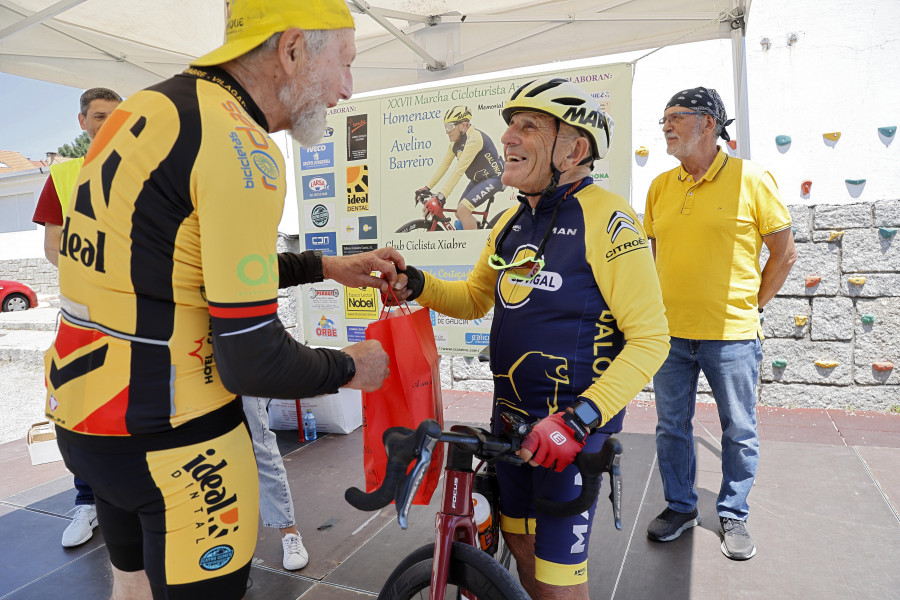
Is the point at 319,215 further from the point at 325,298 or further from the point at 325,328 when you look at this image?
the point at 325,328

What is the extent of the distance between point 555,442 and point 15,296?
694 inches

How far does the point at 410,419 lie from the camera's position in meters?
1.68

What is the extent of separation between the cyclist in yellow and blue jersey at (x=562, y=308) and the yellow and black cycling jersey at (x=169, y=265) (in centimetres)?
76

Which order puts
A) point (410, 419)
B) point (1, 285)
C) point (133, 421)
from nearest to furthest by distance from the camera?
point (133, 421), point (410, 419), point (1, 285)

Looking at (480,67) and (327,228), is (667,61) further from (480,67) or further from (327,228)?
(327,228)

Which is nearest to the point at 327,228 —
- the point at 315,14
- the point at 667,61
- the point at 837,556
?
the point at 667,61

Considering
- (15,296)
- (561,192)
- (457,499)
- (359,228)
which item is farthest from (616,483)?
(15,296)

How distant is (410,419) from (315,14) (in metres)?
1.09

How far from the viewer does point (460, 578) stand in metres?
1.46

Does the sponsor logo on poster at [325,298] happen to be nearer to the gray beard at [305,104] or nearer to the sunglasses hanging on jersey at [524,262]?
the sunglasses hanging on jersey at [524,262]

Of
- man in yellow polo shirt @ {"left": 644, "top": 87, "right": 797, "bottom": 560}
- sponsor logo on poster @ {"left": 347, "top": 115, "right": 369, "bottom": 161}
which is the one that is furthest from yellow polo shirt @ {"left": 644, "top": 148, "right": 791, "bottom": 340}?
sponsor logo on poster @ {"left": 347, "top": 115, "right": 369, "bottom": 161}

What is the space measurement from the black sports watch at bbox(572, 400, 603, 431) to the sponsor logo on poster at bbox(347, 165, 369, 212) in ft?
12.3

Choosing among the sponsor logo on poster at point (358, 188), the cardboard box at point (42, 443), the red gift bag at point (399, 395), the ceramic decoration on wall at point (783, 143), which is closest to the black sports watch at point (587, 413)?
the red gift bag at point (399, 395)

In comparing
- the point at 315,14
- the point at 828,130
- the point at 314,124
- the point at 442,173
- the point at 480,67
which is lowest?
the point at 314,124
